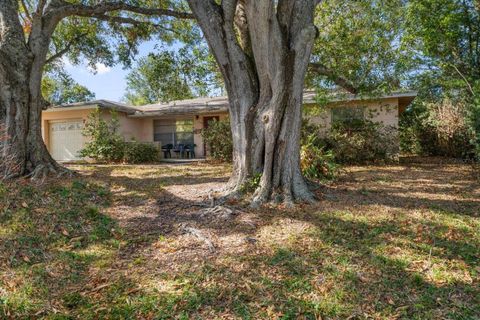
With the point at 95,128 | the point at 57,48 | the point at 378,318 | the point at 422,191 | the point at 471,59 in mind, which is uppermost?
the point at 57,48

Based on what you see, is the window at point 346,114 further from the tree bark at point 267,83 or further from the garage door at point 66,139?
the garage door at point 66,139

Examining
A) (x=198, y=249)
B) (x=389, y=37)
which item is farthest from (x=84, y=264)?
(x=389, y=37)

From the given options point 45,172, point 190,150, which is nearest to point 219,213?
point 45,172

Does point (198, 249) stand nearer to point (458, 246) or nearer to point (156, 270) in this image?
point (156, 270)

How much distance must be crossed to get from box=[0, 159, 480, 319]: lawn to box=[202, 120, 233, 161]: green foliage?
8149mm

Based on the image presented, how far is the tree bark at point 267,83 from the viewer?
5.20 metres

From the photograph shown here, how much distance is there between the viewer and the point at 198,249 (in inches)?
148

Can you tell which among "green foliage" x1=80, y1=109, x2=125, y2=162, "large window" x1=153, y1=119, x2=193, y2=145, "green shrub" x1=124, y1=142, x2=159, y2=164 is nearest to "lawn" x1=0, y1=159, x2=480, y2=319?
"green shrub" x1=124, y1=142, x2=159, y2=164

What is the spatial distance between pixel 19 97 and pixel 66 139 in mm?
10175

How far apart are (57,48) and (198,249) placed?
13449 mm

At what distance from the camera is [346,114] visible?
14.2 meters

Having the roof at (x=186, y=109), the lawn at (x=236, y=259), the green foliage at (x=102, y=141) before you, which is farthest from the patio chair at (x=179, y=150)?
the lawn at (x=236, y=259)

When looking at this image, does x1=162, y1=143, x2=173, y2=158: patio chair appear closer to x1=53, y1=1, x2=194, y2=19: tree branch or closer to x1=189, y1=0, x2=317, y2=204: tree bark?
x1=53, y1=1, x2=194, y2=19: tree branch

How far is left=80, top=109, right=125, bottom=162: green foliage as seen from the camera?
1487 cm
